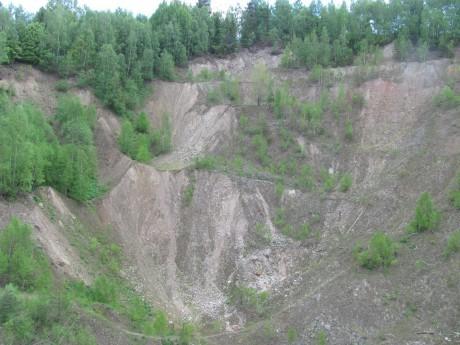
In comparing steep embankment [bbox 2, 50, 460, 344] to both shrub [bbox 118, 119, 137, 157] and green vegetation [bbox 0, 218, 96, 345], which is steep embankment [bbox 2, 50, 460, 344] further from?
green vegetation [bbox 0, 218, 96, 345]

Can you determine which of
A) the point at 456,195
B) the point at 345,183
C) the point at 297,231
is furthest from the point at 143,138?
the point at 456,195

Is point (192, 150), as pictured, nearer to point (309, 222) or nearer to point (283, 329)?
point (309, 222)

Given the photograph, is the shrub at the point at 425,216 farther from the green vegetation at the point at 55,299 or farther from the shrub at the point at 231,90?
A: the shrub at the point at 231,90

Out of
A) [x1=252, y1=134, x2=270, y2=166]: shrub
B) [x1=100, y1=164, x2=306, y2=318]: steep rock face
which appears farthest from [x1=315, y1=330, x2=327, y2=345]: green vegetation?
[x1=252, y1=134, x2=270, y2=166]: shrub

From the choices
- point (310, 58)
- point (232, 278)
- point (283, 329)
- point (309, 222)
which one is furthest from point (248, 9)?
point (283, 329)

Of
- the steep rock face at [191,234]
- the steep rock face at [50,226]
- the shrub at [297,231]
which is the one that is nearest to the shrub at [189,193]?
the steep rock face at [191,234]
